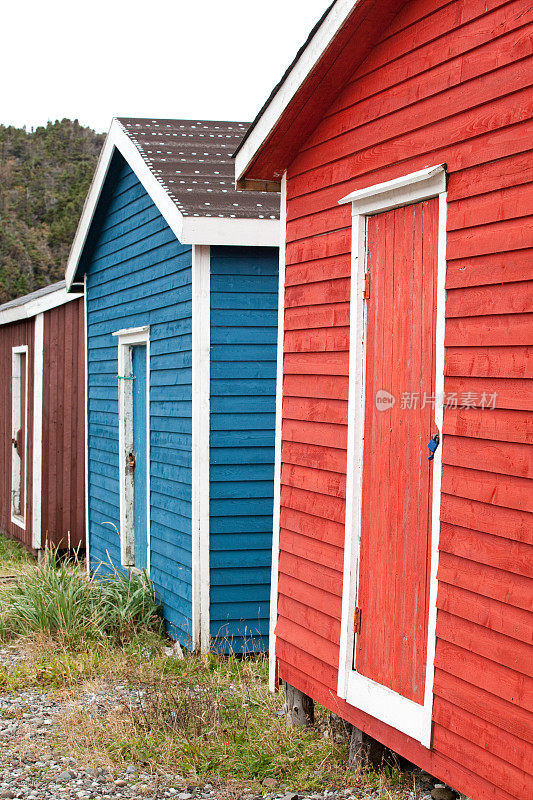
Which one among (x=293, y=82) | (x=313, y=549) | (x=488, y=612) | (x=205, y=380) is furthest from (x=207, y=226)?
(x=488, y=612)

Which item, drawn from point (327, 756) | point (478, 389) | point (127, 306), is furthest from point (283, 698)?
point (127, 306)

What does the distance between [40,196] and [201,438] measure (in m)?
39.1

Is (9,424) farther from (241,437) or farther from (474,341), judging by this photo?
(474,341)

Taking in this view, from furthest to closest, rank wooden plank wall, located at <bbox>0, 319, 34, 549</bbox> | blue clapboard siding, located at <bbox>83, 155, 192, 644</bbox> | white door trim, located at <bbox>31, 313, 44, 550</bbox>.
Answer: wooden plank wall, located at <bbox>0, 319, 34, 549</bbox> < white door trim, located at <bbox>31, 313, 44, 550</bbox> < blue clapboard siding, located at <bbox>83, 155, 192, 644</bbox>

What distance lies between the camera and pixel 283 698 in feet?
19.6

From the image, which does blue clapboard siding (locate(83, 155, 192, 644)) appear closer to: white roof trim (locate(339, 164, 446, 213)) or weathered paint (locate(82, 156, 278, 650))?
weathered paint (locate(82, 156, 278, 650))

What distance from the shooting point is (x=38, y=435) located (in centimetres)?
1145

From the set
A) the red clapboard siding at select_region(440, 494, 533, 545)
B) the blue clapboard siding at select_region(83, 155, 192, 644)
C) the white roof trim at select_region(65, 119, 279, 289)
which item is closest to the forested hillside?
the blue clapboard siding at select_region(83, 155, 192, 644)

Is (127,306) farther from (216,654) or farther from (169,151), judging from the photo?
(216,654)

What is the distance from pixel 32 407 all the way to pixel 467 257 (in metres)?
8.90

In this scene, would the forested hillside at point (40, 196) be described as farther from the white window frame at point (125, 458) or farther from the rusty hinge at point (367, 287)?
the rusty hinge at point (367, 287)

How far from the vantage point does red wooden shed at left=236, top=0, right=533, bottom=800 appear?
3545 millimetres

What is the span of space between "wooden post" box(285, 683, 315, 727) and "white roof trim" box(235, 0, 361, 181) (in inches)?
125

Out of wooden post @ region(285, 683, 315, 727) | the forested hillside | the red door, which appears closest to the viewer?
the red door
